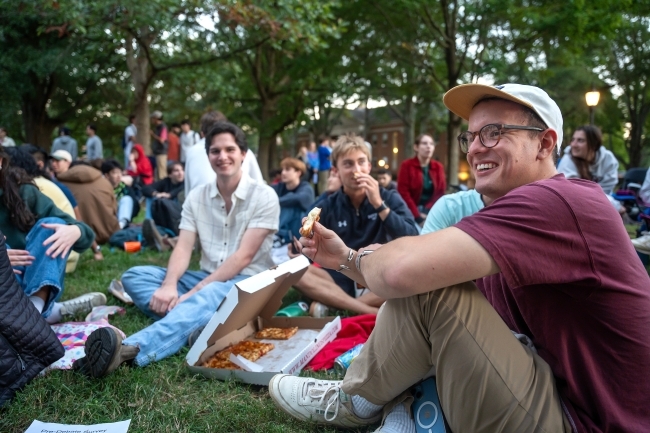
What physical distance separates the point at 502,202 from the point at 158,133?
13.8m

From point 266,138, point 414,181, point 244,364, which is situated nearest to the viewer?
point 244,364

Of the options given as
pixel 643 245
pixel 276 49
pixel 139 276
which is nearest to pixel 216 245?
pixel 139 276

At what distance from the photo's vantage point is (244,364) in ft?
9.93

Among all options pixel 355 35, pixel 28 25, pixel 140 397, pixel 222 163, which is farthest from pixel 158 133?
pixel 140 397

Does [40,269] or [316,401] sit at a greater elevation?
[40,269]

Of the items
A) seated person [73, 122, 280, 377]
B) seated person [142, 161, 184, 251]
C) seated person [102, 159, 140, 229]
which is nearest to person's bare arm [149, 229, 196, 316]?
seated person [73, 122, 280, 377]

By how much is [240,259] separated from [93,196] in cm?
431

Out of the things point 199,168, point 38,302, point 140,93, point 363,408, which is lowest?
point 363,408

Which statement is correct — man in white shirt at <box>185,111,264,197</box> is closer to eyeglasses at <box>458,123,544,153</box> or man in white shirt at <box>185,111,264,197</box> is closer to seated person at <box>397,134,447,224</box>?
seated person at <box>397,134,447,224</box>

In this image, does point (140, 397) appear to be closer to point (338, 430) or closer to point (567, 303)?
point (338, 430)

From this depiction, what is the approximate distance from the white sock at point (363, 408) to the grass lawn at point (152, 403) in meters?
0.18

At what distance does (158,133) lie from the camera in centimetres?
1422

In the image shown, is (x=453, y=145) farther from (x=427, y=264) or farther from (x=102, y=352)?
(x=427, y=264)

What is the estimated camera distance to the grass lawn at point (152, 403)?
2.44 metres
